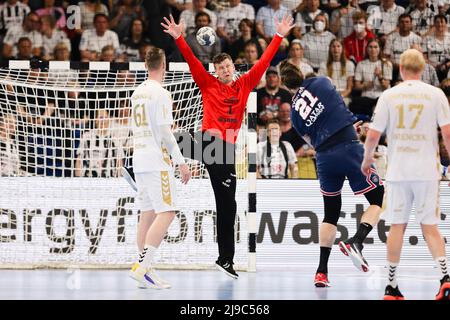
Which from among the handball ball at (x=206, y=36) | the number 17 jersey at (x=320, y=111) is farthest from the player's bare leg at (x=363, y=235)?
the handball ball at (x=206, y=36)

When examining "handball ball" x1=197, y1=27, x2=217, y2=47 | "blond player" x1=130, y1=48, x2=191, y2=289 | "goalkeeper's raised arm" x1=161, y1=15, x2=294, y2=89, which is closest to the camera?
"blond player" x1=130, y1=48, x2=191, y2=289

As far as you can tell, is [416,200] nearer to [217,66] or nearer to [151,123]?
[151,123]

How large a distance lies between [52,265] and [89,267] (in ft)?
1.59

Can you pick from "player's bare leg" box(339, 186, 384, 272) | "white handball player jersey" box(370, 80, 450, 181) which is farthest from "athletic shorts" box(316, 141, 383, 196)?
"white handball player jersey" box(370, 80, 450, 181)

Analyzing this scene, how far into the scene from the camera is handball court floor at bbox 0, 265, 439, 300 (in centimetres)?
809

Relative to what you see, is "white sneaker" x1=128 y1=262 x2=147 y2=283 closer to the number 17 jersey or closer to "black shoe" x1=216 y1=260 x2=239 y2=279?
"black shoe" x1=216 y1=260 x2=239 y2=279

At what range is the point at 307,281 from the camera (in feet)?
31.4

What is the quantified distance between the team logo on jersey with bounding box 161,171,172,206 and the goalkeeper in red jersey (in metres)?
1.04

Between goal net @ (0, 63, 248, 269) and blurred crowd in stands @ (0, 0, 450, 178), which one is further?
blurred crowd in stands @ (0, 0, 450, 178)

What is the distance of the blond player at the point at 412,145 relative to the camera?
719 cm

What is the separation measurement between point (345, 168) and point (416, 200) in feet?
4.96

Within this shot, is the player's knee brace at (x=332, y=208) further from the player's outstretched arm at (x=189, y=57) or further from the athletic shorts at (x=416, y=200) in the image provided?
the player's outstretched arm at (x=189, y=57)

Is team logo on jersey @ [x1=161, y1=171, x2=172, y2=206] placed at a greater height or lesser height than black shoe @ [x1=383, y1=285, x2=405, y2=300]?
greater

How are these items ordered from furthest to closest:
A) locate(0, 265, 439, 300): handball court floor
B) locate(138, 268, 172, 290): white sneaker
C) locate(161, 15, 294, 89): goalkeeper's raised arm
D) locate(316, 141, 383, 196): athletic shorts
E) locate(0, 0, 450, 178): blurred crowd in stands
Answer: locate(0, 0, 450, 178): blurred crowd in stands, locate(161, 15, 294, 89): goalkeeper's raised arm, locate(316, 141, 383, 196): athletic shorts, locate(138, 268, 172, 290): white sneaker, locate(0, 265, 439, 300): handball court floor
